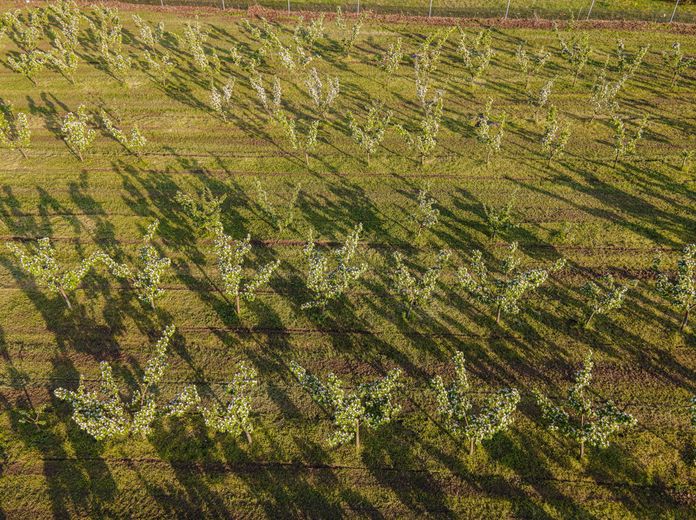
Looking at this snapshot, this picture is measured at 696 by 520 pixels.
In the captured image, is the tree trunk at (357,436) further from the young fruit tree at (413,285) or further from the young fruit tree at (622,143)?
the young fruit tree at (622,143)

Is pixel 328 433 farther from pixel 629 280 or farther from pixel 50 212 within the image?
pixel 50 212

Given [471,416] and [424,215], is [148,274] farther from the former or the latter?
[424,215]

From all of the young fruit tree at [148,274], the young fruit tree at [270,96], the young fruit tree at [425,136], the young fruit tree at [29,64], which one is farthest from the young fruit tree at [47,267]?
the young fruit tree at [29,64]

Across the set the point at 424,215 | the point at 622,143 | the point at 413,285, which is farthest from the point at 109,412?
the point at 622,143

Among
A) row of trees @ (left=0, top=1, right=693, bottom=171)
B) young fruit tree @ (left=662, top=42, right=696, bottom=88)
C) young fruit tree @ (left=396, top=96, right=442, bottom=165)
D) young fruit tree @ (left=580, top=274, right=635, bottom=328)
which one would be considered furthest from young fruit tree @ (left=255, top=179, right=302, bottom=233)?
young fruit tree @ (left=662, top=42, right=696, bottom=88)

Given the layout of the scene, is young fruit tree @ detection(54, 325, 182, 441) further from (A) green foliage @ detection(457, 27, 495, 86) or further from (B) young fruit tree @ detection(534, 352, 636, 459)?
(A) green foliage @ detection(457, 27, 495, 86)
